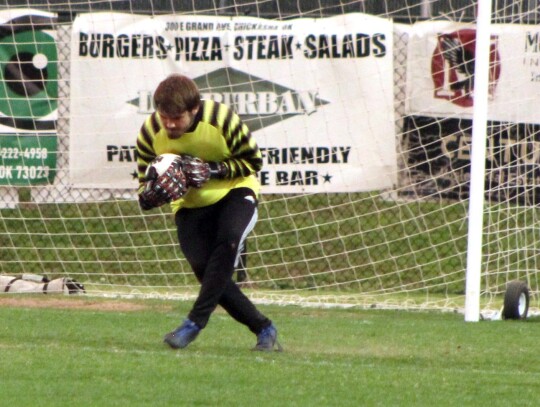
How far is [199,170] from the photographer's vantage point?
680cm

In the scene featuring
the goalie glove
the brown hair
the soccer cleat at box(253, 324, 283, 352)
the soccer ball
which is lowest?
the soccer cleat at box(253, 324, 283, 352)

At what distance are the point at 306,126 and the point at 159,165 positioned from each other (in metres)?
4.40

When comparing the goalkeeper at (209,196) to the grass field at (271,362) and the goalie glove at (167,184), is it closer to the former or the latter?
the goalie glove at (167,184)

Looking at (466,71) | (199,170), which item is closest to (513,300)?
(466,71)

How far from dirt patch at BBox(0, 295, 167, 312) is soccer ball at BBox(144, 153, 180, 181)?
3.37 meters

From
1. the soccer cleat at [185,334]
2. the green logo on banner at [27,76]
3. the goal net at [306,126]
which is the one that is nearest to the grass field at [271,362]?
the soccer cleat at [185,334]

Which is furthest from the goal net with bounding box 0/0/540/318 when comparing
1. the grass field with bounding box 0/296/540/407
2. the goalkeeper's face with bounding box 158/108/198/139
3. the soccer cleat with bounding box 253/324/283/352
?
the goalkeeper's face with bounding box 158/108/198/139

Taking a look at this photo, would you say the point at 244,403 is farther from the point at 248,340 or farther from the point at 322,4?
the point at 322,4

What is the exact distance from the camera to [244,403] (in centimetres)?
541

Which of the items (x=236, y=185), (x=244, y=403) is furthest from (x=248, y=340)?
(x=244, y=403)

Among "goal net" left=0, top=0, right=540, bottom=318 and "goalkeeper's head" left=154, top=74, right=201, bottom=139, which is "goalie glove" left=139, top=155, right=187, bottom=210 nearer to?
"goalkeeper's head" left=154, top=74, right=201, bottom=139

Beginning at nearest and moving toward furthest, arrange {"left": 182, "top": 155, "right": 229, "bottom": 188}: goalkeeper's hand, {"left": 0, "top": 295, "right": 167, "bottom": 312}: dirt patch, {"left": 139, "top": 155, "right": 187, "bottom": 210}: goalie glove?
{"left": 139, "top": 155, "right": 187, "bottom": 210}: goalie glove, {"left": 182, "top": 155, "right": 229, "bottom": 188}: goalkeeper's hand, {"left": 0, "top": 295, "right": 167, "bottom": 312}: dirt patch

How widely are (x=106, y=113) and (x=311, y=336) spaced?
4087 millimetres

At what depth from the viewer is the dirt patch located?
33.4 ft
